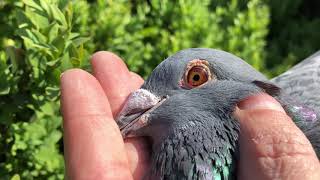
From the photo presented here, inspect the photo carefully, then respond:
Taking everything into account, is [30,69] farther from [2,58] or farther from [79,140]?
[79,140]

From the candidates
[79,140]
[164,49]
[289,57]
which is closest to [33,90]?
[79,140]

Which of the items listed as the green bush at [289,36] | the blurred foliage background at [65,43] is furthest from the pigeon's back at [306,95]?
the green bush at [289,36]

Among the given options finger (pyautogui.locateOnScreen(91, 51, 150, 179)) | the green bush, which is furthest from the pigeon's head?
the green bush

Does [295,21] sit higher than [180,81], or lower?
higher

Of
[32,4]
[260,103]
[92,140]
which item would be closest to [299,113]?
[260,103]

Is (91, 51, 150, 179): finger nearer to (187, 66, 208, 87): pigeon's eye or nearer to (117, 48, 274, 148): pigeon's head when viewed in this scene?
(117, 48, 274, 148): pigeon's head

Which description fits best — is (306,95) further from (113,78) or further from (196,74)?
(113,78)

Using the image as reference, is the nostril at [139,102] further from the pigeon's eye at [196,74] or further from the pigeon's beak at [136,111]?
the pigeon's eye at [196,74]
